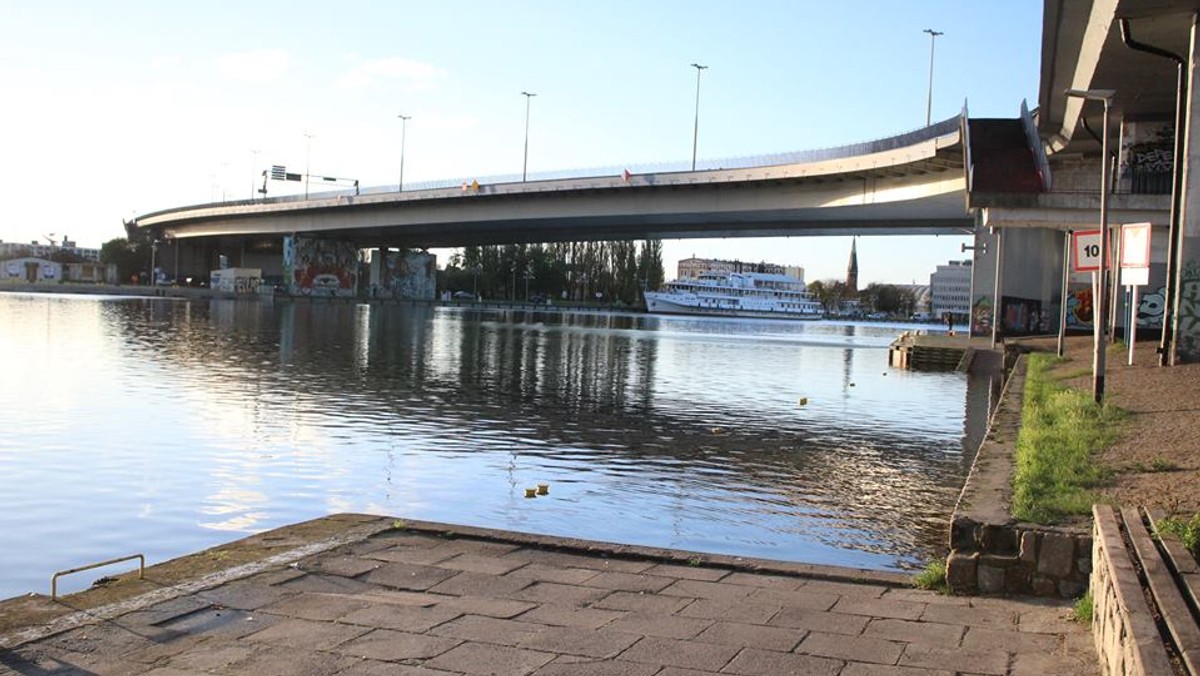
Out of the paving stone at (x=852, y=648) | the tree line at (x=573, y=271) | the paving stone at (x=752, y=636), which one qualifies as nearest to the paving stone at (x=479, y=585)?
the paving stone at (x=752, y=636)

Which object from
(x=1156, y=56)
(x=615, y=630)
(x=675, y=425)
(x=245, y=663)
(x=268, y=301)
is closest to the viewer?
(x=245, y=663)

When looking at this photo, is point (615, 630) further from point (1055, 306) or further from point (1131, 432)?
point (1055, 306)

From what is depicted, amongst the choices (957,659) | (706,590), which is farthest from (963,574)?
(706,590)

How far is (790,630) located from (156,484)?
8.52m

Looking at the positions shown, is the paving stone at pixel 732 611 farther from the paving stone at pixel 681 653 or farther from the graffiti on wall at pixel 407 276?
the graffiti on wall at pixel 407 276

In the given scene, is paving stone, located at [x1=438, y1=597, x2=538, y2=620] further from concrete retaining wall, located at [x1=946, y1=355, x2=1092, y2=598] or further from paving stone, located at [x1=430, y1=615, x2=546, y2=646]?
concrete retaining wall, located at [x1=946, y1=355, x2=1092, y2=598]

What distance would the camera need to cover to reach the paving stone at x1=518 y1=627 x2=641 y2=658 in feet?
20.7

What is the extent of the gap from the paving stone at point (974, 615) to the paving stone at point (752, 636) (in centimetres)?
108

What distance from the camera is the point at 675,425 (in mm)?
20328

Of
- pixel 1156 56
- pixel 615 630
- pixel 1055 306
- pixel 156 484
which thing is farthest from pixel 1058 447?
pixel 1055 306

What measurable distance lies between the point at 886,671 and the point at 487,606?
251 cm

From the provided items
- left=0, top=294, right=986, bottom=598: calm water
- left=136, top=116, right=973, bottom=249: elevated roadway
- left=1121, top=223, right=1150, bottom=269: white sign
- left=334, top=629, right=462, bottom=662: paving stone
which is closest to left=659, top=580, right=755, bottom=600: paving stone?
left=334, top=629, right=462, bottom=662: paving stone

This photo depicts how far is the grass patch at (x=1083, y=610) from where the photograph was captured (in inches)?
280

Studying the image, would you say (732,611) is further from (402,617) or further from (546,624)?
(402,617)
